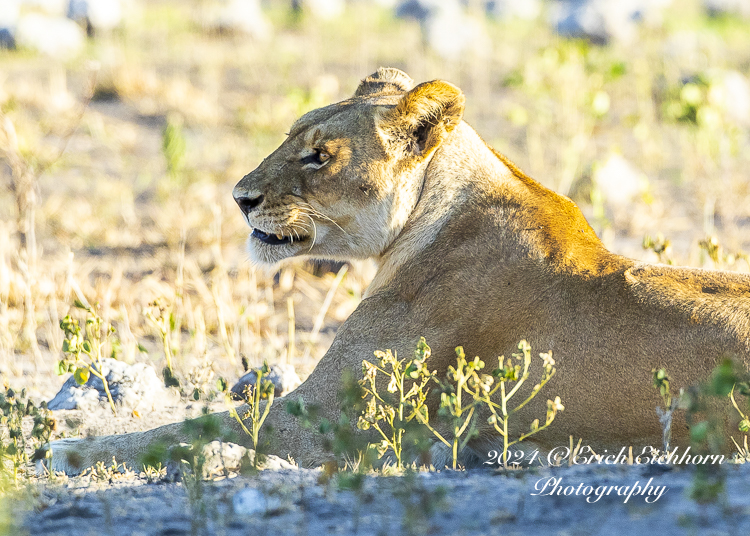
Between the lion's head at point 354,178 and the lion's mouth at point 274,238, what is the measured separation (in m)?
0.01

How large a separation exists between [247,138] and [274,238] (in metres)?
7.81

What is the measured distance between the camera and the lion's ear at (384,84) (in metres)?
4.21

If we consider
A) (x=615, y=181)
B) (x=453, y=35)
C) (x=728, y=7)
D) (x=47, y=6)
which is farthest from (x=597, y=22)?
(x=47, y=6)

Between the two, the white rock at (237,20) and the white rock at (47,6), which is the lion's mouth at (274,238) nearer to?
the white rock at (237,20)

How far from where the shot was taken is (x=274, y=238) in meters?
3.88

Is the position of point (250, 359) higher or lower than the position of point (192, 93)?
lower

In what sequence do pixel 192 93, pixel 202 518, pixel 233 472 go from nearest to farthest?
pixel 202 518 < pixel 233 472 < pixel 192 93

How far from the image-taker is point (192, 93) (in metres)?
12.7

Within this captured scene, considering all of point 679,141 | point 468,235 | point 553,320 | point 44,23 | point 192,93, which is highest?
point 44,23

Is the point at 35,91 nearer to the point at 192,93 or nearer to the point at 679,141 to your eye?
the point at 192,93

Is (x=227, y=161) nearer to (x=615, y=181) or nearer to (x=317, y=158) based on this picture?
(x=615, y=181)

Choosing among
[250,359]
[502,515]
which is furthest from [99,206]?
[502,515]

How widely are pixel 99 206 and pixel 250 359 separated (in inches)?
177

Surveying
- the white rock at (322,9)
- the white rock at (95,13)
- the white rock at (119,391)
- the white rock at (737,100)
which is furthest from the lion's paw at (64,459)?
the white rock at (322,9)
